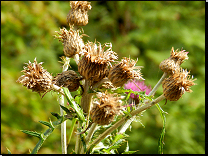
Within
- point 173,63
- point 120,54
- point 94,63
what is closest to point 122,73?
point 94,63

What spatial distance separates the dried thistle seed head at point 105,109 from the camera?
0.62 meters

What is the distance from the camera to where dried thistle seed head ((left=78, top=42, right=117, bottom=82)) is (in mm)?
669

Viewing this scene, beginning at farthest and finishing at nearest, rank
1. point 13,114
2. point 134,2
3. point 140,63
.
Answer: point 134,2, point 140,63, point 13,114

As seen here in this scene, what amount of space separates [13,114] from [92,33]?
191 cm

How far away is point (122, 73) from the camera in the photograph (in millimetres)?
682

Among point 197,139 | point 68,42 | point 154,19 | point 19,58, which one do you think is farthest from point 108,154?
point 154,19

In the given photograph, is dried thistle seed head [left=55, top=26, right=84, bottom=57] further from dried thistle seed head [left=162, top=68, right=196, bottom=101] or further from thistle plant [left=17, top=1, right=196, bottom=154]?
dried thistle seed head [left=162, top=68, right=196, bottom=101]

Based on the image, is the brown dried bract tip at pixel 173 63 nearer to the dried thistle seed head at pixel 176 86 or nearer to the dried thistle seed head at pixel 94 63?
the dried thistle seed head at pixel 176 86

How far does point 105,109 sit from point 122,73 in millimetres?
140

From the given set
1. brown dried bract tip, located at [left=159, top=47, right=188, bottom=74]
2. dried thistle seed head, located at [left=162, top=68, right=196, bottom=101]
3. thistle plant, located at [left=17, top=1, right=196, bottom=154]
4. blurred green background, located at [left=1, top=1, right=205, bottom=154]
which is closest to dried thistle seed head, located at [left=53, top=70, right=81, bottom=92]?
thistle plant, located at [left=17, top=1, right=196, bottom=154]

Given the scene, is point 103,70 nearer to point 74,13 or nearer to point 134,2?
point 74,13

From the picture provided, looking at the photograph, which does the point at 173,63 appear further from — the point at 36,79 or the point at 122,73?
the point at 36,79

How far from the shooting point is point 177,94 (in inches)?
29.0

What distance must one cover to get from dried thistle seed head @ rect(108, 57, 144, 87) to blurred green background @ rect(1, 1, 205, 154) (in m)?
1.42
